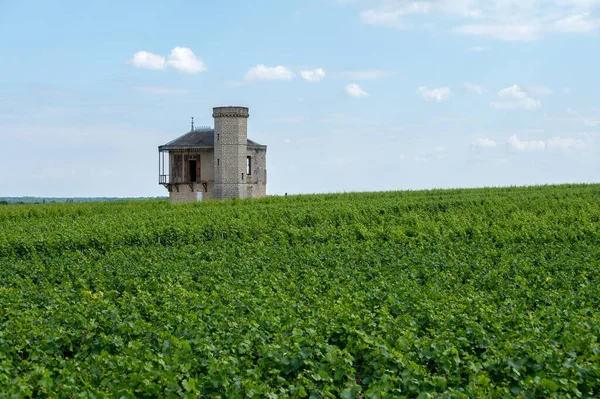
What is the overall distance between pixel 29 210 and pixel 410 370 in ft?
117

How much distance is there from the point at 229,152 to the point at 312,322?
4317 cm

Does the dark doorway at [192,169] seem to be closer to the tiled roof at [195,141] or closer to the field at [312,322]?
the tiled roof at [195,141]

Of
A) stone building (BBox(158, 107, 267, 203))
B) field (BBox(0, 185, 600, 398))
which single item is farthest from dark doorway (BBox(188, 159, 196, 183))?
field (BBox(0, 185, 600, 398))

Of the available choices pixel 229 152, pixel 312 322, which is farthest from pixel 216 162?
pixel 312 322

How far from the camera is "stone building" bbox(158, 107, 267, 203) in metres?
51.1

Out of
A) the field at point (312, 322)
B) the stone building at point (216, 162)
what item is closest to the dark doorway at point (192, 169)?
the stone building at point (216, 162)

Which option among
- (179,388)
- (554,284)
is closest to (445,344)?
(179,388)

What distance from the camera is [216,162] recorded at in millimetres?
51344

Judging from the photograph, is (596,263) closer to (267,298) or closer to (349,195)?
(267,298)

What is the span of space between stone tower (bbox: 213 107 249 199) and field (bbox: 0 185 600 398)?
3174 centimetres

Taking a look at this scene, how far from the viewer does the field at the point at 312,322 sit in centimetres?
663

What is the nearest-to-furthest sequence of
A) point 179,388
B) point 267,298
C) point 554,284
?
point 179,388, point 267,298, point 554,284

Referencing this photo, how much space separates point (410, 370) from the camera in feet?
22.3

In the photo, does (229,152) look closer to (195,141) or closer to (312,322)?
(195,141)
